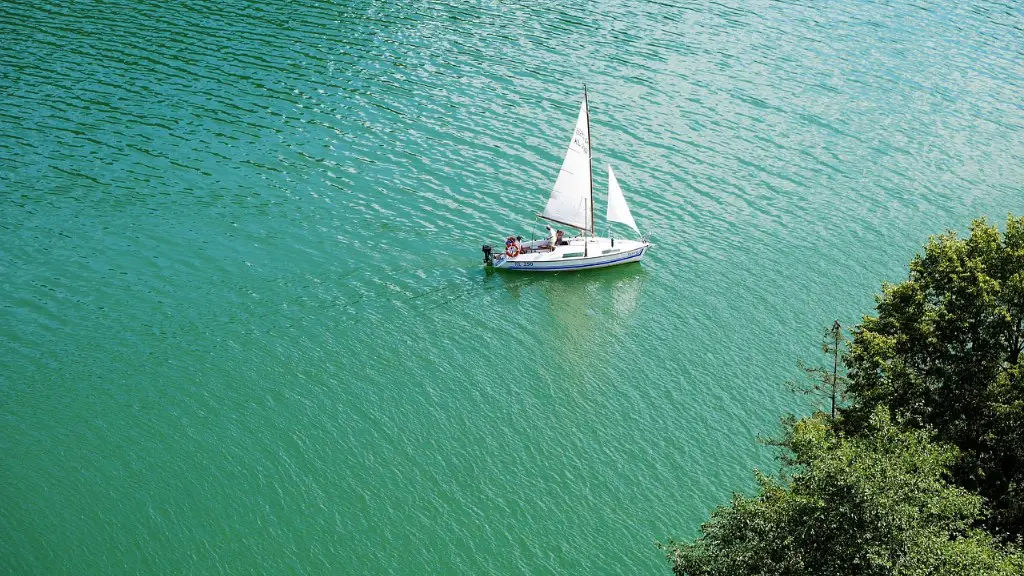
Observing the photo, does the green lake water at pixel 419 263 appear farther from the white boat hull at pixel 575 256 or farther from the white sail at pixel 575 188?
the white sail at pixel 575 188

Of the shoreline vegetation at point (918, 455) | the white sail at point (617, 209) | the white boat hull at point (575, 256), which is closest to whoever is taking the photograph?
the shoreline vegetation at point (918, 455)

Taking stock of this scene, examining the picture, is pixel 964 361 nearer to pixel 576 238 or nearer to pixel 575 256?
pixel 575 256

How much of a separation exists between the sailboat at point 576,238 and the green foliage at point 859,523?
105 feet

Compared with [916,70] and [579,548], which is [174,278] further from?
[916,70]

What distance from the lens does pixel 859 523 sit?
91.1 feet

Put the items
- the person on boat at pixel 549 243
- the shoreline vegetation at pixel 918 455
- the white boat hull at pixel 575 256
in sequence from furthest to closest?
1. the person on boat at pixel 549 243
2. the white boat hull at pixel 575 256
3. the shoreline vegetation at pixel 918 455

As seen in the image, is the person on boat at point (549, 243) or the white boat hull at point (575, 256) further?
the person on boat at point (549, 243)

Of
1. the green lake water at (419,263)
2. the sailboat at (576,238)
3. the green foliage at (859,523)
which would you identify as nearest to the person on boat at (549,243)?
the sailboat at (576,238)

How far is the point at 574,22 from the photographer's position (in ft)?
348

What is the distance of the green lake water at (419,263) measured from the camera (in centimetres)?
4350

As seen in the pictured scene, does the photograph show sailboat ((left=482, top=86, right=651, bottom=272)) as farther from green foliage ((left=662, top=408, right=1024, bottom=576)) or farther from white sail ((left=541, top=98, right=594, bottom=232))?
green foliage ((left=662, top=408, right=1024, bottom=576))

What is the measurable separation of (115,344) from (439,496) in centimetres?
2194

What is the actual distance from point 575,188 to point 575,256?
4883 mm

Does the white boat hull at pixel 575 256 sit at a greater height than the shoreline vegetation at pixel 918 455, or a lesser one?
lesser
